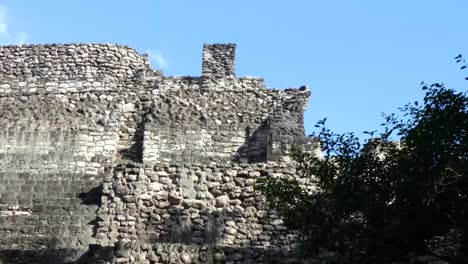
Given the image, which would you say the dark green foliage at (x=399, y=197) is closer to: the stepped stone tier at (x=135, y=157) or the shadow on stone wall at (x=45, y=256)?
the stepped stone tier at (x=135, y=157)

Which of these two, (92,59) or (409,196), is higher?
(92,59)

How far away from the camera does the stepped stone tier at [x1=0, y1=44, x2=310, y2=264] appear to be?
41.3ft

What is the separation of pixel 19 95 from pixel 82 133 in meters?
3.26

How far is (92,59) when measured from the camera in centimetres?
2202

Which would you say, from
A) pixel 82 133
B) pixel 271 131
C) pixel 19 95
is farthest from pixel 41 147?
pixel 271 131

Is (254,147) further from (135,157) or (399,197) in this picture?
(399,197)

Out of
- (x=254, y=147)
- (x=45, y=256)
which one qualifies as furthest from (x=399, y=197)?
(x=254, y=147)

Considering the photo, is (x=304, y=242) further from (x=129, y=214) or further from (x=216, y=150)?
(x=216, y=150)

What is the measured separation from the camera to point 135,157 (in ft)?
63.0

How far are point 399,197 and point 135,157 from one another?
10006mm

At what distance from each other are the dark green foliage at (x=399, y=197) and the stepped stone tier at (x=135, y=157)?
72 cm

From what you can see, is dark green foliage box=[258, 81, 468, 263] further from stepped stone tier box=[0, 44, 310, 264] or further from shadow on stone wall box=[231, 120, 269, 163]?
shadow on stone wall box=[231, 120, 269, 163]

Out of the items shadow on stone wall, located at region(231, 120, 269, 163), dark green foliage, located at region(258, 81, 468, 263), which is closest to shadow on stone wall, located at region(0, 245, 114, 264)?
dark green foliage, located at region(258, 81, 468, 263)

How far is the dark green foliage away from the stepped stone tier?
2.36 ft
